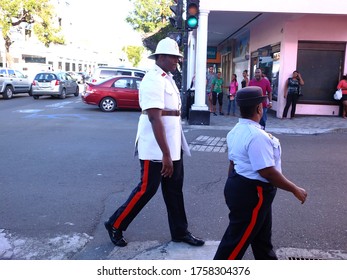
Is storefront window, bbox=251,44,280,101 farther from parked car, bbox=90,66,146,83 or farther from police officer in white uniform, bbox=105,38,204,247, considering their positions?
police officer in white uniform, bbox=105,38,204,247

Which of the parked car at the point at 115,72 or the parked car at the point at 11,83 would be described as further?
the parked car at the point at 11,83

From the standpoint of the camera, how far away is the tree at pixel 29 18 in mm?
25766

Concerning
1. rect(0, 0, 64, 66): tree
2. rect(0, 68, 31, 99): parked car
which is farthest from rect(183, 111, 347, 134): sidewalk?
rect(0, 0, 64, 66): tree

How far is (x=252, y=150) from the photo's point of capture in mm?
2510

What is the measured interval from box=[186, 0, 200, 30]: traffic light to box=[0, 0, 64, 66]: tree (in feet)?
64.2

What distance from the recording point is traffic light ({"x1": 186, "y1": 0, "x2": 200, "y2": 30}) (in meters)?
10.3

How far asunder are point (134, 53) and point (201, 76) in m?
71.9

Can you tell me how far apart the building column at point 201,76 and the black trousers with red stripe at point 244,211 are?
29.6ft

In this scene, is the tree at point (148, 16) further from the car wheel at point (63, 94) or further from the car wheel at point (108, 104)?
the car wheel at point (108, 104)

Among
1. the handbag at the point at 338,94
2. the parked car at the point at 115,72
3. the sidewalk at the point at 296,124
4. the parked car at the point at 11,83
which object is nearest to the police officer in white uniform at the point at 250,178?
the sidewalk at the point at 296,124

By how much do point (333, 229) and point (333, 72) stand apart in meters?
10.8

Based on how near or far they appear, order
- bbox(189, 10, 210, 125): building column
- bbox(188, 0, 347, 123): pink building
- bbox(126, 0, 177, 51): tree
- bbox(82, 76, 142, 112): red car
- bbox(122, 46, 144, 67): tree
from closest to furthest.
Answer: bbox(189, 10, 210, 125): building column → bbox(188, 0, 347, 123): pink building → bbox(82, 76, 142, 112): red car → bbox(126, 0, 177, 51): tree → bbox(122, 46, 144, 67): tree

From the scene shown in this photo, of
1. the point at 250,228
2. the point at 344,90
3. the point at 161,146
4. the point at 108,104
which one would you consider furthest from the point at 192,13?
the point at 250,228

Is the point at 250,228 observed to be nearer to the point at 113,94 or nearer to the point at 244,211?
the point at 244,211
